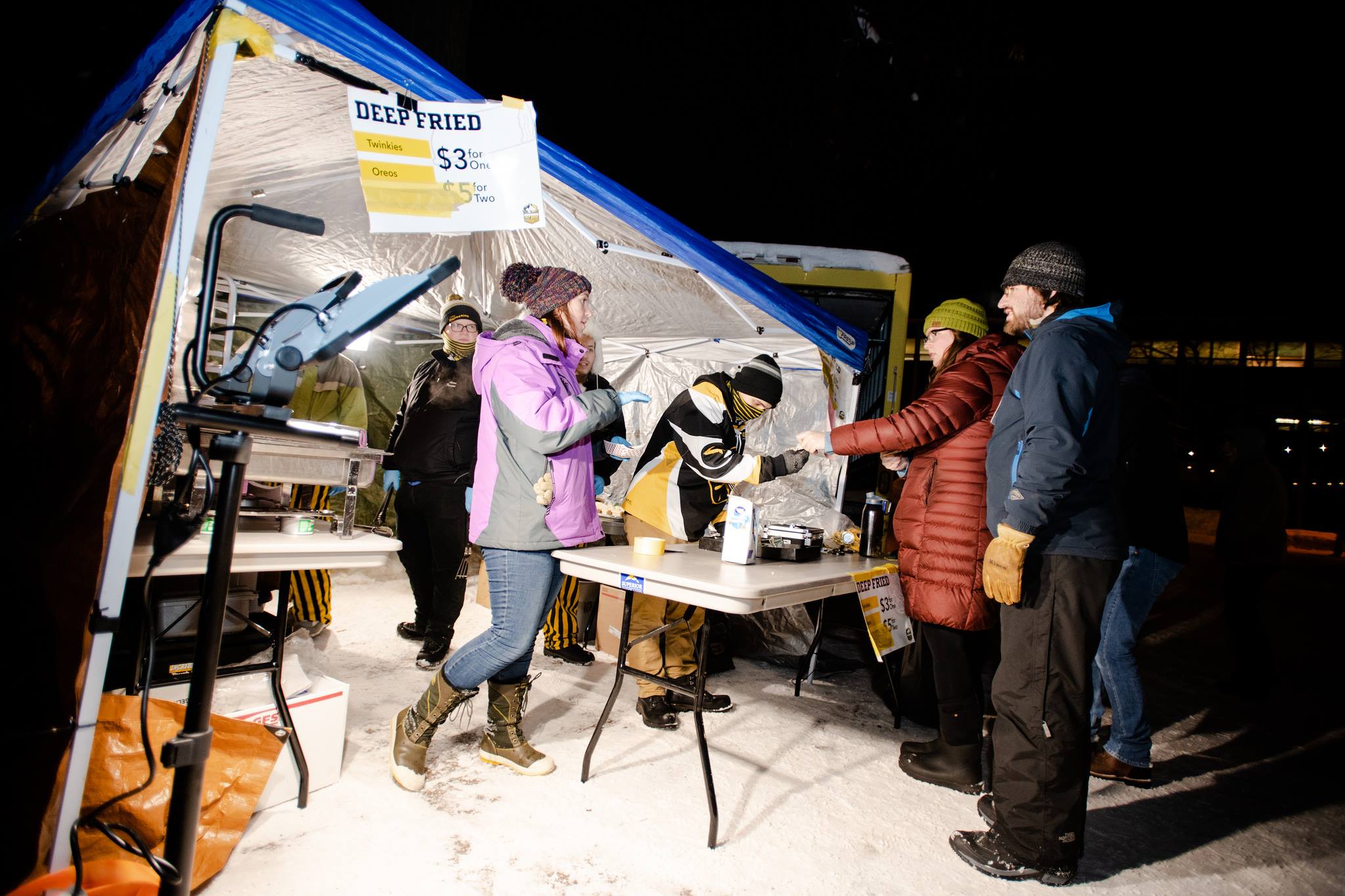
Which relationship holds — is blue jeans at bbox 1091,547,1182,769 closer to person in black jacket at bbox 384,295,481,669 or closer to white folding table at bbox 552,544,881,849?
white folding table at bbox 552,544,881,849

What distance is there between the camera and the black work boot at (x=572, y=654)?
4.13 m

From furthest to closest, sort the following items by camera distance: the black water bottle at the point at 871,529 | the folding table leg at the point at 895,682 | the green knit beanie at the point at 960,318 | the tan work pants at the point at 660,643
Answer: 1. the black water bottle at the point at 871,529
2. the folding table leg at the point at 895,682
3. the tan work pants at the point at 660,643
4. the green knit beanie at the point at 960,318

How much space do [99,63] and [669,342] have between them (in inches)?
199

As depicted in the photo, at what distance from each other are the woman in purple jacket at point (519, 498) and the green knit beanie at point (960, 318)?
1585 millimetres

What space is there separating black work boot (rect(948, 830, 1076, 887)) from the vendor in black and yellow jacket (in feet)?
4.55

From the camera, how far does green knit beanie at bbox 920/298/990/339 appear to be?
10.00 ft

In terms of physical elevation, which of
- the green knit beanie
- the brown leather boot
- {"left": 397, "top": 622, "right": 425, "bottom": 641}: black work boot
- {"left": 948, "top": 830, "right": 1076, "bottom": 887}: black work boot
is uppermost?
the green knit beanie

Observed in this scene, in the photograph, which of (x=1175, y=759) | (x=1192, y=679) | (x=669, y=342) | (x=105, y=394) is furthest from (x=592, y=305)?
(x=1192, y=679)

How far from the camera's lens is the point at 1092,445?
6.95 ft

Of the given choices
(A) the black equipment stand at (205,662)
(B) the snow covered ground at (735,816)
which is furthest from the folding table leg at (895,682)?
(A) the black equipment stand at (205,662)

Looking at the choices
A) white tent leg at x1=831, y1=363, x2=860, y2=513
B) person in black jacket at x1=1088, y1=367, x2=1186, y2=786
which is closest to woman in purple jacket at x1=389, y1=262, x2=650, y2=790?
person in black jacket at x1=1088, y1=367, x2=1186, y2=786

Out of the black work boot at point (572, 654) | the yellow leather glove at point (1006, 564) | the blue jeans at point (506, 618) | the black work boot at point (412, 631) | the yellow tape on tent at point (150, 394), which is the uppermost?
the yellow tape on tent at point (150, 394)

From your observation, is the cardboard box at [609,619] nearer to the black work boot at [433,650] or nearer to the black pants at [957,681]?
the black work boot at [433,650]

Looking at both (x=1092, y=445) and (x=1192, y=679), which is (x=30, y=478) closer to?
(x=1092, y=445)
